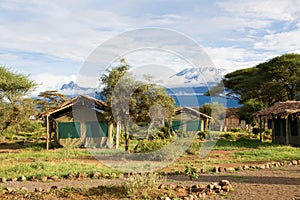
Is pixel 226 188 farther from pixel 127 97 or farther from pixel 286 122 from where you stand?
pixel 286 122

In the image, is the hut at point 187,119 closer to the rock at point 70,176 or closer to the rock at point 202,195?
the rock at point 70,176

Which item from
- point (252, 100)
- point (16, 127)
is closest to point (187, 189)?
point (16, 127)

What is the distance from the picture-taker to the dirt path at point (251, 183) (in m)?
8.31

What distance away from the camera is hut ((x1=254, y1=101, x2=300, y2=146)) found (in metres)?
22.1

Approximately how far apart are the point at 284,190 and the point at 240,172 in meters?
3.07

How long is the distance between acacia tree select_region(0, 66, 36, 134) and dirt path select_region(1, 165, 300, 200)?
16.2 m

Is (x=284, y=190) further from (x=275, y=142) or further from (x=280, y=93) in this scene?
(x=280, y=93)

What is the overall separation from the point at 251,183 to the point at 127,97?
31.2 ft

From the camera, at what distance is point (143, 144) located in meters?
16.9

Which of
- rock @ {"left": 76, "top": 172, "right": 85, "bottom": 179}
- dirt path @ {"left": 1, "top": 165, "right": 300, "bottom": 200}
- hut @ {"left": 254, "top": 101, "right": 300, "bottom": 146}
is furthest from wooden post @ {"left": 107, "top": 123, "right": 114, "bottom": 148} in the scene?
dirt path @ {"left": 1, "top": 165, "right": 300, "bottom": 200}

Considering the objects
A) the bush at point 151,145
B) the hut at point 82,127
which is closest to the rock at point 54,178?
the bush at point 151,145

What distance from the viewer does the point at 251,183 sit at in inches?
384

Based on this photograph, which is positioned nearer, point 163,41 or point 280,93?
point 163,41

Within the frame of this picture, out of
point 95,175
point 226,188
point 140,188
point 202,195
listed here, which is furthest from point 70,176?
point 226,188
